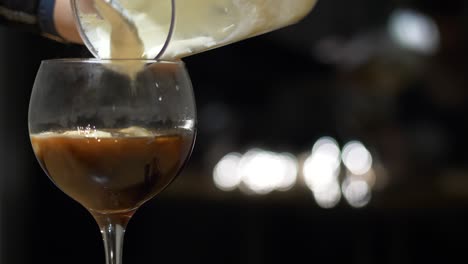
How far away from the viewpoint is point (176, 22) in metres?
0.84

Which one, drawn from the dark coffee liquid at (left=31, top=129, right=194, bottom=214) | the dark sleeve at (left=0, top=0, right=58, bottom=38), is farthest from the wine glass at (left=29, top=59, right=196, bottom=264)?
the dark sleeve at (left=0, top=0, right=58, bottom=38)

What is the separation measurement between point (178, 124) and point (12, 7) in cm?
27

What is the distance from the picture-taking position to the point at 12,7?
0.97m

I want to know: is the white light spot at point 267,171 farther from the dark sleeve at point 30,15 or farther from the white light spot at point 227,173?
the dark sleeve at point 30,15

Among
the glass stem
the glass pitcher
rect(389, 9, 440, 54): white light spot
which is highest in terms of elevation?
rect(389, 9, 440, 54): white light spot

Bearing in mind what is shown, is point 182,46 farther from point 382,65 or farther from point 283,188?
point 382,65

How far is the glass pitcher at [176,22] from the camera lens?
31.9 inches

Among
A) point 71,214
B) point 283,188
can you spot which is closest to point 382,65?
point 283,188

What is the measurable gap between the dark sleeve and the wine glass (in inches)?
5.1

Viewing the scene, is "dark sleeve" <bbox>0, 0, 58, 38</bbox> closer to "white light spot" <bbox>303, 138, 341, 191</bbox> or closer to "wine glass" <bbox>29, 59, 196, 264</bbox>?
"wine glass" <bbox>29, 59, 196, 264</bbox>

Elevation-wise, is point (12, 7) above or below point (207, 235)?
above

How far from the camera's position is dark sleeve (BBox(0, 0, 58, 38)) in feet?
3.04

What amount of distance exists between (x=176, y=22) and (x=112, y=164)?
0.14 m

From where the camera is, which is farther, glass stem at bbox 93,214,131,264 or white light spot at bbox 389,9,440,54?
white light spot at bbox 389,9,440,54
